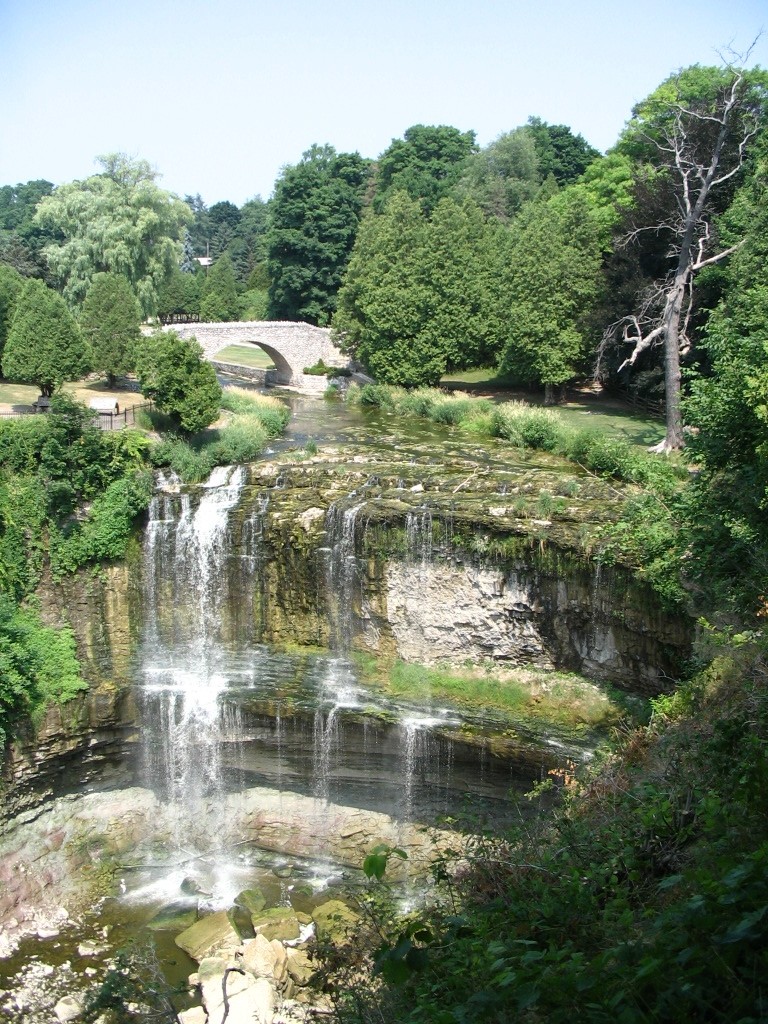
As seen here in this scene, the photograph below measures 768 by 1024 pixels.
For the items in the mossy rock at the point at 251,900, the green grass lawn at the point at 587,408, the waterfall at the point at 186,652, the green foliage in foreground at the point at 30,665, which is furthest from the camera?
the green grass lawn at the point at 587,408

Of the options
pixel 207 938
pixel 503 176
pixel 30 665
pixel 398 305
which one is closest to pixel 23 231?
pixel 503 176

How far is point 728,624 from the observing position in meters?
12.9

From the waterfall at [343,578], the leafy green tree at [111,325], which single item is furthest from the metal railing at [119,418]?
the waterfall at [343,578]

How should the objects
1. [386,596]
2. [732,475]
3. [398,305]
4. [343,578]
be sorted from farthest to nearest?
[398,305] → [343,578] → [386,596] → [732,475]

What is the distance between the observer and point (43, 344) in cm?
2389

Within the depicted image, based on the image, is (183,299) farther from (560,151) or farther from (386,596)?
(386,596)

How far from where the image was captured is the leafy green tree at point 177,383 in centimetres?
2064

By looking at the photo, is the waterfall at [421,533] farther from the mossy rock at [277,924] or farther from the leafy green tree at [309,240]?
the leafy green tree at [309,240]

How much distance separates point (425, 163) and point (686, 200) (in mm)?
35006

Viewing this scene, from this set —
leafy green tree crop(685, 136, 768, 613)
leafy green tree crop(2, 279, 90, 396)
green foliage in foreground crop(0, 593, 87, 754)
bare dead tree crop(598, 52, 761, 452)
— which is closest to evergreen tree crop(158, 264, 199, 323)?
leafy green tree crop(2, 279, 90, 396)

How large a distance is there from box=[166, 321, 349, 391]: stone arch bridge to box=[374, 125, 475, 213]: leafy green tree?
39.5 ft

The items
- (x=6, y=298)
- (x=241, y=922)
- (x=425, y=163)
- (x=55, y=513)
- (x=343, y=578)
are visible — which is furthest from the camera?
(x=425, y=163)

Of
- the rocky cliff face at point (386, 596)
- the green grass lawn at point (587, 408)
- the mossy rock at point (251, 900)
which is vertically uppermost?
the green grass lawn at point (587, 408)

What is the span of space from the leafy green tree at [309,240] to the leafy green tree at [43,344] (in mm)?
23512
